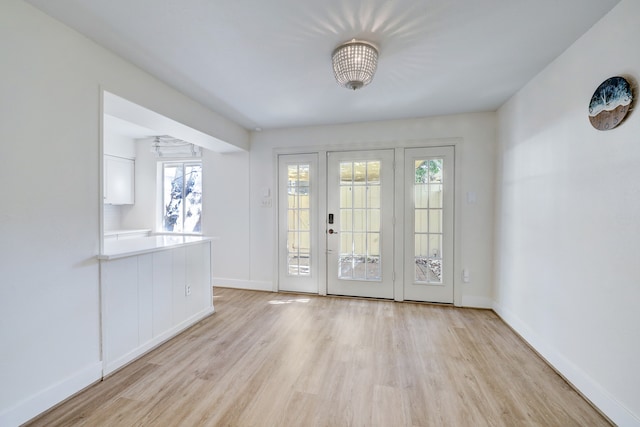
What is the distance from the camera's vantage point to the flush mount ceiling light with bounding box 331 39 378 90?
189cm

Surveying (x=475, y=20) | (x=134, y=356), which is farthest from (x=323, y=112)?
(x=134, y=356)

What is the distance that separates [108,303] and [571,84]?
12.7 feet

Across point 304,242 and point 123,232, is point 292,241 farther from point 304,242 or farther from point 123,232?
point 123,232

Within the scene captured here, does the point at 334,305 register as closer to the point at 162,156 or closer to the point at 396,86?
the point at 396,86

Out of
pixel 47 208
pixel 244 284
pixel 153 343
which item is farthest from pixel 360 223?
pixel 47 208

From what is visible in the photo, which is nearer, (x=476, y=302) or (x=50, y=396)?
(x=50, y=396)

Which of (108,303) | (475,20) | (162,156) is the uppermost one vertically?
(475,20)

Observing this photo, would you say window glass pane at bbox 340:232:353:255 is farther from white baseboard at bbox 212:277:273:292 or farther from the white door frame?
white baseboard at bbox 212:277:273:292

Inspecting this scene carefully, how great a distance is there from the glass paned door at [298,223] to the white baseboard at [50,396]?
242 cm

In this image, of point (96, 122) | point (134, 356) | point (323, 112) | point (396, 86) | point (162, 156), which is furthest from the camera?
point (162, 156)

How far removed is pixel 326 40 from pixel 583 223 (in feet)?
7.33

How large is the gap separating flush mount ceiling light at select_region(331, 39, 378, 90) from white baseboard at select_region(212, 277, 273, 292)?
3151 mm

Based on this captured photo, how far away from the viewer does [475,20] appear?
5.52 ft

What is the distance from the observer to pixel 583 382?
181cm
